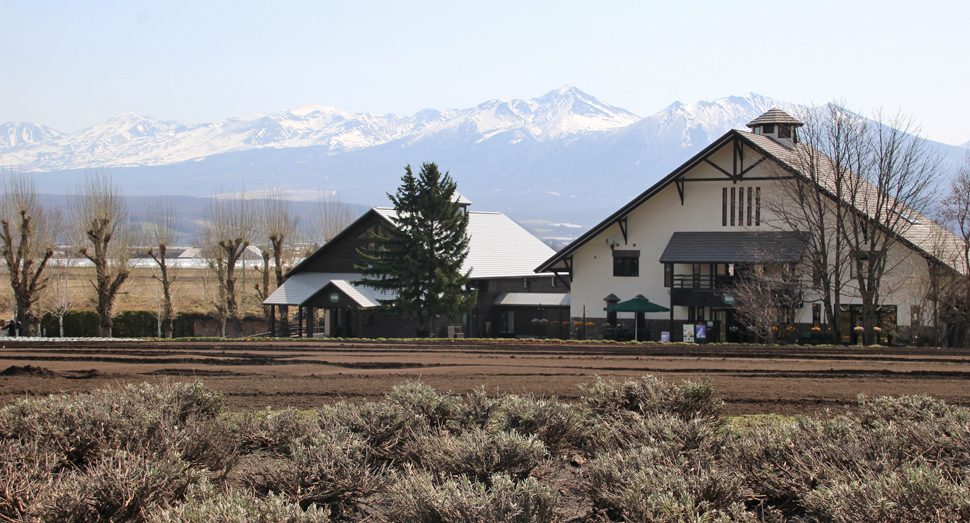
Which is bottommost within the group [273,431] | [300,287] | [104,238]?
[273,431]

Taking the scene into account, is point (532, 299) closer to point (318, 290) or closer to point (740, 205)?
point (318, 290)

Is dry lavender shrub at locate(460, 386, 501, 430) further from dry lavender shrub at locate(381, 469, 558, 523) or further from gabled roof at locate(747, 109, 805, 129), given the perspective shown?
gabled roof at locate(747, 109, 805, 129)

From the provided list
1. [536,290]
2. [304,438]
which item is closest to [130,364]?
[304,438]

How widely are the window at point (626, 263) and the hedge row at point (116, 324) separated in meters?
26.5

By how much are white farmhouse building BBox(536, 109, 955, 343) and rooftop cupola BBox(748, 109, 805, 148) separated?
3.59 ft

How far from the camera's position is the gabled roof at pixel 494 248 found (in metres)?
42.2

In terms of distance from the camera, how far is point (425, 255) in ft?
114

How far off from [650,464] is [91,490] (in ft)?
15.5

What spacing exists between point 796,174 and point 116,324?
39.6 metres

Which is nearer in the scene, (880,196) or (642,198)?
(880,196)

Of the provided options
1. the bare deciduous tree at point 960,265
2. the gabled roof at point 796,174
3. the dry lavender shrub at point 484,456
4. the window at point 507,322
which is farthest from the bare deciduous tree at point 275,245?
the dry lavender shrub at point 484,456

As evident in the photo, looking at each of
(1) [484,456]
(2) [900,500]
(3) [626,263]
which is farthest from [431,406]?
(3) [626,263]

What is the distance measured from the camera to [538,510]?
563 cm

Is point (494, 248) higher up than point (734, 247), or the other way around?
point (494, 248)
